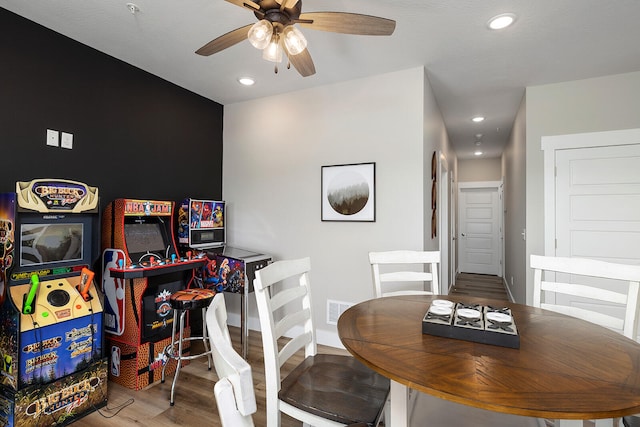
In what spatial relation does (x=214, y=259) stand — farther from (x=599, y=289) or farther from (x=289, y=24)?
(x=599, y=289)

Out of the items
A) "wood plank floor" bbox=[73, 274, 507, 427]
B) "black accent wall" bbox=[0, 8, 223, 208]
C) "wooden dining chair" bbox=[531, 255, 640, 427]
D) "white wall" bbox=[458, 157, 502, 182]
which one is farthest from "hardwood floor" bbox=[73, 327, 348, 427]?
"white wall" bbox=[458, 157, 502, 182]

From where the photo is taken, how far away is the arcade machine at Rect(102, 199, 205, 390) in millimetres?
2340

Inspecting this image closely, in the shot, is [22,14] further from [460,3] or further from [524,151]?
[524,151]

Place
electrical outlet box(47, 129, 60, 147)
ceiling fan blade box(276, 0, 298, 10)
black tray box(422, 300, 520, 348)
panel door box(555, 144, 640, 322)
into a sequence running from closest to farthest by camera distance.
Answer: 1. black tray box(422, 300, 520, 348)
2. ceiling fan blade box(276, 0, 298, 10)
3. electrical outlet box(47, 129, 60, 147)
4. panel door box(555, 144, 640, 322)

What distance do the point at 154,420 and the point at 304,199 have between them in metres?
2.23

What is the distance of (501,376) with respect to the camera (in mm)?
941

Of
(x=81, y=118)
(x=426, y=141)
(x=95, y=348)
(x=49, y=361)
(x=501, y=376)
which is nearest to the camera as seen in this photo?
(x=501, y=376)

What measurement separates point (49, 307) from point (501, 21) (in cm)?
348

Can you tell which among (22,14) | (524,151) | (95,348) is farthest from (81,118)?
(524,151)

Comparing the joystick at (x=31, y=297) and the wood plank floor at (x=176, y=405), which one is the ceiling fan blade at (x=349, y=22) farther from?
the wood plank floor at (x=176, y=405)

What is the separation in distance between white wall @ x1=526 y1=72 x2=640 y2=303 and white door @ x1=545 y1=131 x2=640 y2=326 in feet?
0.30

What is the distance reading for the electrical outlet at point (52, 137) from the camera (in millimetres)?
2332

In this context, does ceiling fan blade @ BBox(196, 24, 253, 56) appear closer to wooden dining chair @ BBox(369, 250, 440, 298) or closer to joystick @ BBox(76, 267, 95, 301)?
wooden dining chair @ BBox(369, 250, 440, 298)

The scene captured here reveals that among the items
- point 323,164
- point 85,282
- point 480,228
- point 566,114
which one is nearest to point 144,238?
point 85,282
